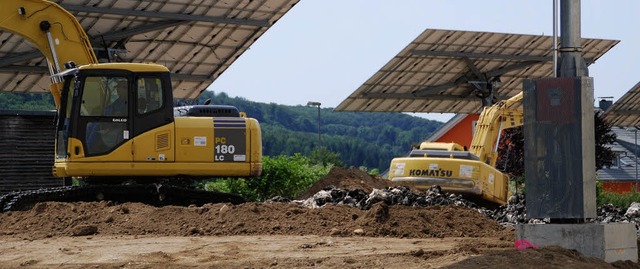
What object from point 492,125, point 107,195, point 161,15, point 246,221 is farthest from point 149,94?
point 492,125

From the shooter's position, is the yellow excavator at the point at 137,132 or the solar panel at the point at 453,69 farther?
the solar panel at the point at 453,69

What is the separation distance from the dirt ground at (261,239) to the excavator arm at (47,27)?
15.2 feet

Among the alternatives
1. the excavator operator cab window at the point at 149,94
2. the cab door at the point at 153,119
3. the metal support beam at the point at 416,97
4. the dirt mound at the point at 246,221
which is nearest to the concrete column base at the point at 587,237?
the dirt mound at the point at 246,221

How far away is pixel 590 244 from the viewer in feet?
43.9

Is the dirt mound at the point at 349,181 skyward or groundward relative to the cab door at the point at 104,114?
groundward

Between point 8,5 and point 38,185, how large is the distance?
7493mm

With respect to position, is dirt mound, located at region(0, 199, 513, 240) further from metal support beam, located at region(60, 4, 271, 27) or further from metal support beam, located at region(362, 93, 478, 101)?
metal support beam, located at region(362, 93, 478, 101)

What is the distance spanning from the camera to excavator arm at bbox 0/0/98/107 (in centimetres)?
2316

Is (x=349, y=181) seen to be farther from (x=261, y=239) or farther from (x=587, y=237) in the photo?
(x=587, y=237)

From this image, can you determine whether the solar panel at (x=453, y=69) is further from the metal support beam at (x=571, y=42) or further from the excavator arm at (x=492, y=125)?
the metal support beam at (x=571, y=42)

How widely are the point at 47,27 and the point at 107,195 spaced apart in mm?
3728

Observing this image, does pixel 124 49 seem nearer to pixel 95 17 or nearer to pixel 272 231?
pixel 95 17

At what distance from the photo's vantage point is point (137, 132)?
2167 centimetres

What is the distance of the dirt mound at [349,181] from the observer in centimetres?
2631
